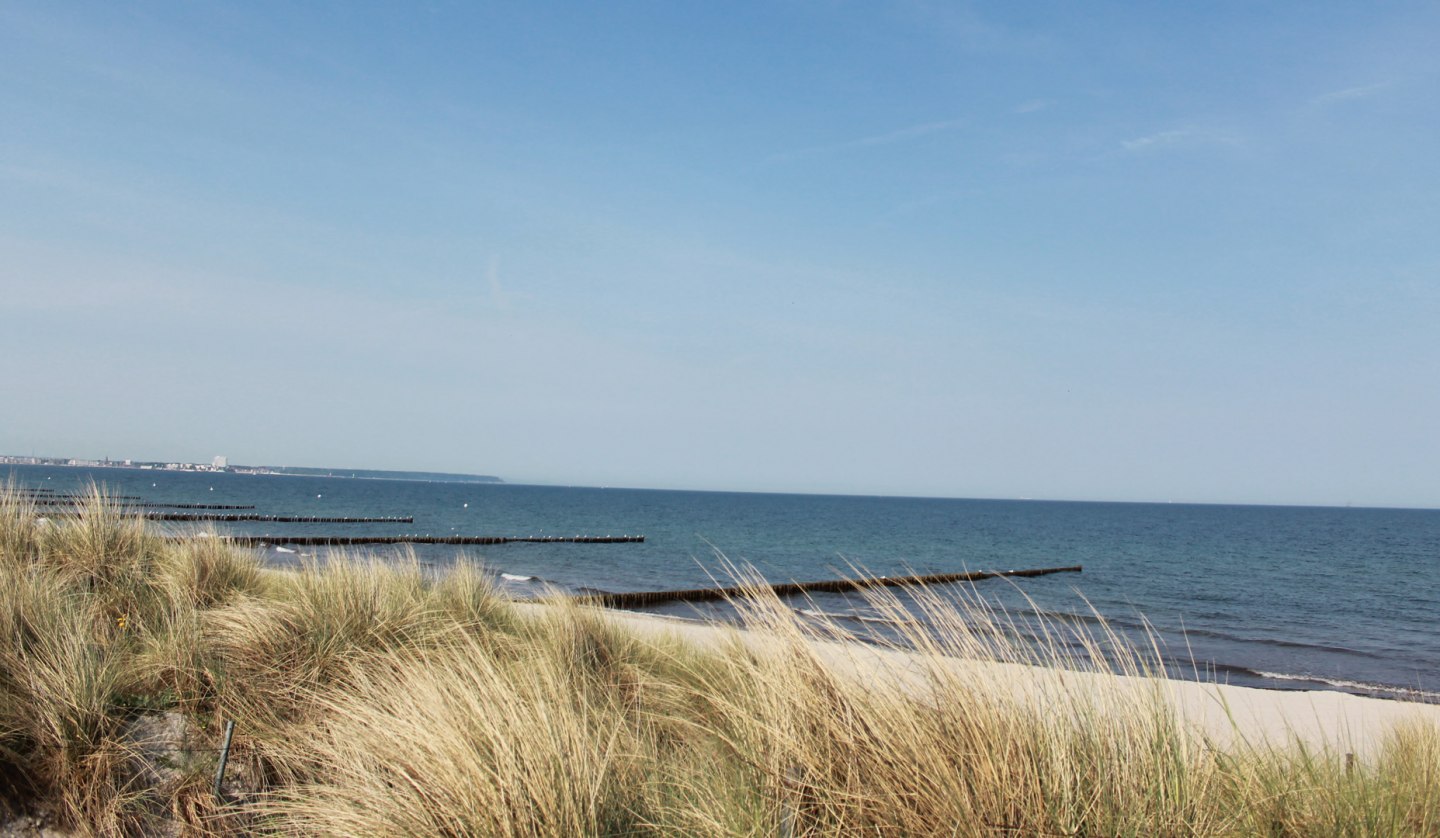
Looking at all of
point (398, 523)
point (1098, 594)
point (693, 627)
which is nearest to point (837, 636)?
point (693, 627)

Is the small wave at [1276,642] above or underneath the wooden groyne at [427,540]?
above

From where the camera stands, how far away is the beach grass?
2.70 meters

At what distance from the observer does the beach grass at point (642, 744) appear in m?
2.70

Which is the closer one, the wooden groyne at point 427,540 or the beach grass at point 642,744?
the beach grass at point 642,744

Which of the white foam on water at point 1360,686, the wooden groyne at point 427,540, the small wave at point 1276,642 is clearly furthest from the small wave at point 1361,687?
the wooden groyne at point 427,540

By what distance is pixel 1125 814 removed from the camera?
2.53 m

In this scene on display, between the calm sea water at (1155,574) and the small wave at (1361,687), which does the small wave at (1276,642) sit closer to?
the calm sea water at (1155,574)

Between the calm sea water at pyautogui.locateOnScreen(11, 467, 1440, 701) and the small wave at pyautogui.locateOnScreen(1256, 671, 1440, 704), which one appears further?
the calm sea water at pyautogui.locateOnScreen(11, 467, 1440, 701)

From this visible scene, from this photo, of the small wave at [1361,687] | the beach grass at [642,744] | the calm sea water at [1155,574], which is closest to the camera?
the beach grass at [642,744]

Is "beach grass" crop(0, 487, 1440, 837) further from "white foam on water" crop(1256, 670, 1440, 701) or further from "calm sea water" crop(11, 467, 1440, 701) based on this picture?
"white foam on water" crop(1256, 670, 1440, 701)

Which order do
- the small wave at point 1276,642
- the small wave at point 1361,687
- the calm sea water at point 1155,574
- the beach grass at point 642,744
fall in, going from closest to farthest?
the beach grass at point 642,744 < the small wave at point 1361,687 < the calm sea water at point 1155,574 < the small wave at point 1276,642

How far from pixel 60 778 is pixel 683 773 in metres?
2.86

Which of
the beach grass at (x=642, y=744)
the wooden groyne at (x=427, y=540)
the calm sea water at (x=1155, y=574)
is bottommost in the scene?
the wooden groyne at (x=427, y=540)

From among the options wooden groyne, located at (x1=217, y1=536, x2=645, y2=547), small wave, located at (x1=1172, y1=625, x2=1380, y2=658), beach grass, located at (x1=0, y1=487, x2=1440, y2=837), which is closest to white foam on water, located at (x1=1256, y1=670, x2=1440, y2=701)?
small wave, located at (x1=1172, y1=625, x2=1380, y2=658)
